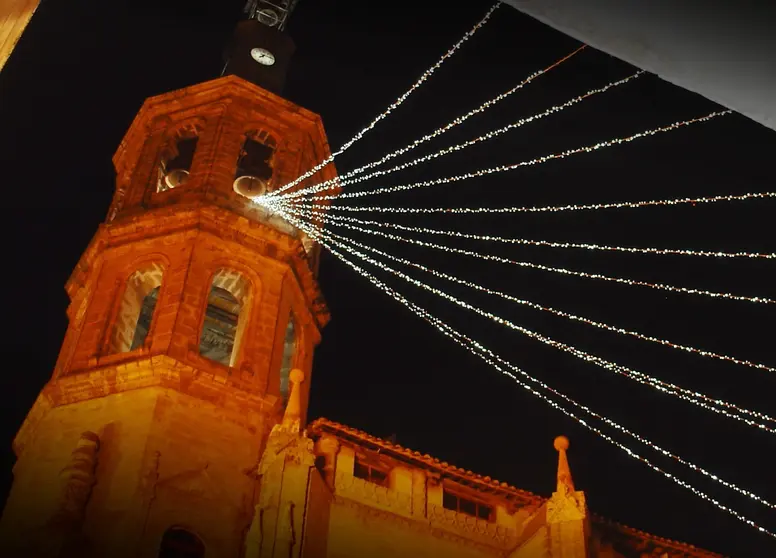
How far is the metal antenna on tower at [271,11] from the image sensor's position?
28875 millimetres

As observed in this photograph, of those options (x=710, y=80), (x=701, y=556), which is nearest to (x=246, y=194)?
(x=701, y=556)

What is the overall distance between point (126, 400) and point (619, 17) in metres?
17.1

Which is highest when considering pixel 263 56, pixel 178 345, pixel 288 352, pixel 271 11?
pixel 271 11

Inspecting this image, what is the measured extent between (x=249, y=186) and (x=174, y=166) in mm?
3479

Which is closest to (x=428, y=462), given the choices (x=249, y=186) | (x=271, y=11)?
(x=249, y=186)

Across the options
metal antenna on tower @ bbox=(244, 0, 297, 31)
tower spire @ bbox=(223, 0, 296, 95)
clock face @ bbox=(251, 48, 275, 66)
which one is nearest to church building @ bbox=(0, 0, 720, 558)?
tower spire @ bbox=(223, 0, 296, 95)

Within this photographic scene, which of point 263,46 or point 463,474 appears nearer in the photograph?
point 463,474

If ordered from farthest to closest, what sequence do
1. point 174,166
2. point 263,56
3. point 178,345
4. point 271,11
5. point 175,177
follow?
point 271,11, point 263,56, point 174,166, point 175,177, point 178,345

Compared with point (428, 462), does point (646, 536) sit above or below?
below

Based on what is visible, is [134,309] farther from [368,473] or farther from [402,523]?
[402,523]

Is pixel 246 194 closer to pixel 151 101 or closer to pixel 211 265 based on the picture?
pixel 211 265

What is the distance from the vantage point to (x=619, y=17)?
210 cm

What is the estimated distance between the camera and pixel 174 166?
24.9 metres

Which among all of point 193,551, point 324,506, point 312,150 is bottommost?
point 193,551
